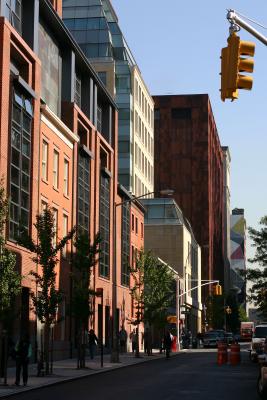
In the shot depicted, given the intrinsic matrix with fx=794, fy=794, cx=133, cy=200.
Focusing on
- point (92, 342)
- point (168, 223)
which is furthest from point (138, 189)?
point (92, 342)

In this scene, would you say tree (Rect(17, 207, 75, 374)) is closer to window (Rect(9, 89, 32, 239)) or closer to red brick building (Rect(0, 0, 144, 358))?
red brick building (Rect(0, 0, 144, 358))

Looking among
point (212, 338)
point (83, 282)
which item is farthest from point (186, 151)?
point (83, 282)

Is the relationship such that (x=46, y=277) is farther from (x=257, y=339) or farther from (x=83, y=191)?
(x=83, y=191)

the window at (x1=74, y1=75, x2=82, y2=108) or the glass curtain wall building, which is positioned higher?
the glass curtain wall building

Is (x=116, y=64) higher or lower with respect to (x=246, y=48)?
higher

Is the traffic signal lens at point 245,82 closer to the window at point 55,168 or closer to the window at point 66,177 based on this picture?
the window at point 55,168

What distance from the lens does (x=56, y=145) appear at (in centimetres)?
4544

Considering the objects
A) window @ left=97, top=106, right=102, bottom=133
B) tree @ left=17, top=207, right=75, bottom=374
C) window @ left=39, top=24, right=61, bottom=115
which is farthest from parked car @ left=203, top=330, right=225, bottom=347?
tree @ left=17, top=207, right=75, bottom=374

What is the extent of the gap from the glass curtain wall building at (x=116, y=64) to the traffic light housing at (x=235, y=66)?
263ft

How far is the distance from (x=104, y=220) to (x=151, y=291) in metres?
7.44

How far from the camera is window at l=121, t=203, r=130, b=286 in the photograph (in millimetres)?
66000

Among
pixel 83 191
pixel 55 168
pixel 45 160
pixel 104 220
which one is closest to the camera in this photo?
pixel 45 160

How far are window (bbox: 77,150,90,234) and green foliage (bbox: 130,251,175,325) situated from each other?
4.72 meters

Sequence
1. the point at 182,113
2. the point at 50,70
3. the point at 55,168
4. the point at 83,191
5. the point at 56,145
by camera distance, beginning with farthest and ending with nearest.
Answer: the point at 182,113, the point at 83,191, the point at 50,70, the point at 55,168, the point at 56,145
